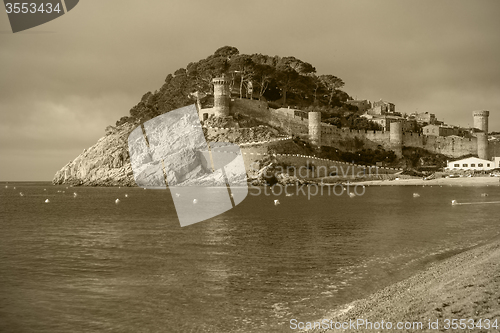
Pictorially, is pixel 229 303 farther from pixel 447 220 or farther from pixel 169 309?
pixel 447 220

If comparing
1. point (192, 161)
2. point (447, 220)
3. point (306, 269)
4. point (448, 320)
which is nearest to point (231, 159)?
point (192, 161)

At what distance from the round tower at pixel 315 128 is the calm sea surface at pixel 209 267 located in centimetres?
3228

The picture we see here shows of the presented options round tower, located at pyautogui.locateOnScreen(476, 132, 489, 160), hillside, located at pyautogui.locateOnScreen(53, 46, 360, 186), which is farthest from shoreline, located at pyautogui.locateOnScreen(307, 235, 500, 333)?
round tower, located at pyautogui.locateOnScreen(476, 132, 489, 160)

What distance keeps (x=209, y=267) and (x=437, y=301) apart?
22.4 ft

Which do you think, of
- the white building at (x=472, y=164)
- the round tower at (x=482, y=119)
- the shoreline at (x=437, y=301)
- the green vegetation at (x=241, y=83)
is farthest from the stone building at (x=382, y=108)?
the shoreline at (x=437, y=301)

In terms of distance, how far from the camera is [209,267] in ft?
39.8

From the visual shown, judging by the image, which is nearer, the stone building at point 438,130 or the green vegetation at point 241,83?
the green vegetation at point 241,83

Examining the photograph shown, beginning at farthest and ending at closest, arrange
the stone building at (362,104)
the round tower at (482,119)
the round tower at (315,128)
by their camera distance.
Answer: the stone building at (362,104), the round tower at (482,119), the round tower at (315,128)

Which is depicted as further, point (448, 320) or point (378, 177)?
point (378, 177)

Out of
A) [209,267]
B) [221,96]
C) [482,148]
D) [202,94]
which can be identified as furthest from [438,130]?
[209,267]

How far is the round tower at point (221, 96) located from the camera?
5409 cm

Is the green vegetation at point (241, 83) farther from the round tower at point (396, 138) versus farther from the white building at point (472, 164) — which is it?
the white building at point (472, 164)

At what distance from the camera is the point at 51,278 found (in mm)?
11375

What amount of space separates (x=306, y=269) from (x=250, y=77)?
5134 cm
